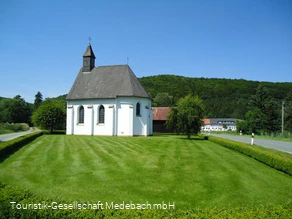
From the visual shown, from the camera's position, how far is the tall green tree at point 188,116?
2875cm

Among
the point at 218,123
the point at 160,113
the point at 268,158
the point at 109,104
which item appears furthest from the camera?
the point at 218,123

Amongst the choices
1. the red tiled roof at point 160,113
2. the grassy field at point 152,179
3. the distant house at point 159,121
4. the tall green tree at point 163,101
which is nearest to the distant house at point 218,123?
the tall green tree at point 163,101

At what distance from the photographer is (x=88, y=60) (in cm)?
4106

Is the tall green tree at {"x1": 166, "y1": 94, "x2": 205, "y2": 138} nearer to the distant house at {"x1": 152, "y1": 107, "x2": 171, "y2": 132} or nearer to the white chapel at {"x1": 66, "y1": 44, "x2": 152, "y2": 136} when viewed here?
the white chapel at {"x1": 66, "y1": 44, "x2": 152, "y2": 136}

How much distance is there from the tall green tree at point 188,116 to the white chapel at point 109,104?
7.78m

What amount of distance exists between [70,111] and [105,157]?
26.4 metres

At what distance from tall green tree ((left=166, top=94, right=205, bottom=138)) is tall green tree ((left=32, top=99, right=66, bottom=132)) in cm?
2124

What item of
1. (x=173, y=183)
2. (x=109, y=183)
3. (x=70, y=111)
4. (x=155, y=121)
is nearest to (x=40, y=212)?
(x=109, y=183)

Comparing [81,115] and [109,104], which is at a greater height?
[109,104]

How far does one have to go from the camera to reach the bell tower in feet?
135

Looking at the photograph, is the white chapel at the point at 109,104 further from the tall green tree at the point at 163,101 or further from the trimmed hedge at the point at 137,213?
the tall green tree at the point at 163,101

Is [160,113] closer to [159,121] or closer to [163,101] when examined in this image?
[159,121]

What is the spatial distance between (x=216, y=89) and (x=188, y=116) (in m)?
111

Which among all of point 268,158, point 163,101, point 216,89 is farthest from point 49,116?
point 216,89
